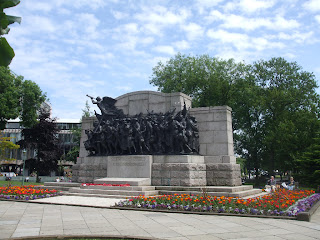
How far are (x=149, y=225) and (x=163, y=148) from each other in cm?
1029

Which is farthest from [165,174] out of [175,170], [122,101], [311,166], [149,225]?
[311,166]

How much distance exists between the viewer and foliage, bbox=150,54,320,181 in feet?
126

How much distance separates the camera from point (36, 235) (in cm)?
701

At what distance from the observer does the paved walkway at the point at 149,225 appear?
23.9 feet

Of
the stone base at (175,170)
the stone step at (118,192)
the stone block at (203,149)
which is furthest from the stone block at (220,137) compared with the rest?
Result: the stone step at (118,192)

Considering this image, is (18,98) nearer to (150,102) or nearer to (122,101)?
(122,101)

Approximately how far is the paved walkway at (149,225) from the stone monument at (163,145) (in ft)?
22.7

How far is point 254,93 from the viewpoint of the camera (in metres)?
39.3

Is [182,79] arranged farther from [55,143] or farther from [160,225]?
[160,225]

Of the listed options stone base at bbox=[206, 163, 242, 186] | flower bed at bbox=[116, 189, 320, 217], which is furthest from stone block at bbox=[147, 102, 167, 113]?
flower bed at bbox=[116, 189, 320, 217]

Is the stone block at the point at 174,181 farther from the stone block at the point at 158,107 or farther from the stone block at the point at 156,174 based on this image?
the stone block at the point at 158,107

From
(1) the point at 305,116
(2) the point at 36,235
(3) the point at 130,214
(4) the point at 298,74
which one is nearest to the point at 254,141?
(1) the point at 305,116

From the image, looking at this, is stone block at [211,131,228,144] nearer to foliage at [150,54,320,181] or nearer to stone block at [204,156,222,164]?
stone block at [204,156,222,164]

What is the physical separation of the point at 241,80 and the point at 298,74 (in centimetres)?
786
